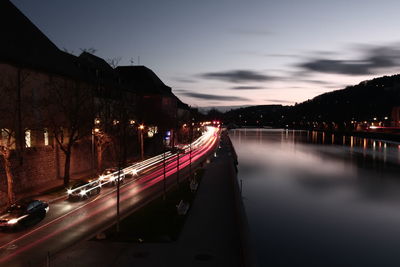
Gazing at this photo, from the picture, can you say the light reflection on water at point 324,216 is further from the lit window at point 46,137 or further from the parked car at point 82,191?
the lit window at point 46,137

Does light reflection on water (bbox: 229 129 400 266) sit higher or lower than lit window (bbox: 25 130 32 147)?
lower

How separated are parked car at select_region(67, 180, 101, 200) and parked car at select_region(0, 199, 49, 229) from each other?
4976 mm

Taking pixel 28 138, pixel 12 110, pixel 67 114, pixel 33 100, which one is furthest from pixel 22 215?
pixel 67 114

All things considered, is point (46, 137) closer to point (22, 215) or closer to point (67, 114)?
point (67, 114)

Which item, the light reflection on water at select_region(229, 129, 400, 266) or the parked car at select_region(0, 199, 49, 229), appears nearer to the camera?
the parked car at select_region(0, 199, 49, 229)

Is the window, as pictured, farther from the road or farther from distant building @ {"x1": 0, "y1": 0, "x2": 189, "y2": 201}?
the road

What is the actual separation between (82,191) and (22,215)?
7785mm

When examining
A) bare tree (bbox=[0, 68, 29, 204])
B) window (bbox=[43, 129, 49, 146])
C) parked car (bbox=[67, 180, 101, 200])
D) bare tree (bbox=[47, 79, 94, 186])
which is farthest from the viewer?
window (bbox=[43, 129, 49, 146])

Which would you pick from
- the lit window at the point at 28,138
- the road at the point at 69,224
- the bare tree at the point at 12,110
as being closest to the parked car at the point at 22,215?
the road at the point at 69,224

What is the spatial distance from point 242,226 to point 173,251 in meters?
4.30

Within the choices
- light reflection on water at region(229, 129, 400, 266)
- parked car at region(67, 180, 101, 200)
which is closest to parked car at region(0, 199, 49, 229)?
parked car at region(67, 180, 101, 200)

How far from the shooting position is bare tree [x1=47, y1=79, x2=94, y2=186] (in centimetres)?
3659

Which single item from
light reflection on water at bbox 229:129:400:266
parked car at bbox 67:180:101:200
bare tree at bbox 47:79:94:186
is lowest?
light reflection on water at bbox 229:129:400:266

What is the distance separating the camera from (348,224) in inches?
1309
